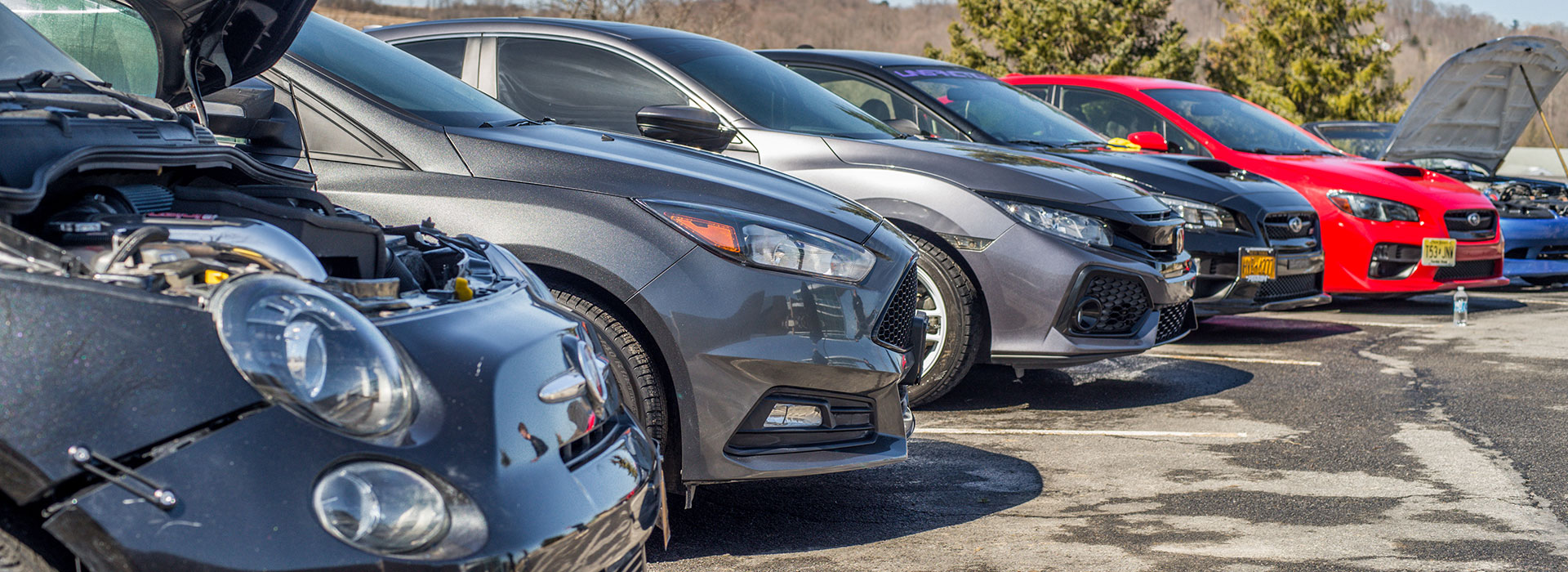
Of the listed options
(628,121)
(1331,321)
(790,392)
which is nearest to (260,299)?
(790,392)

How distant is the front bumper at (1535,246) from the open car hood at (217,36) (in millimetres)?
9591

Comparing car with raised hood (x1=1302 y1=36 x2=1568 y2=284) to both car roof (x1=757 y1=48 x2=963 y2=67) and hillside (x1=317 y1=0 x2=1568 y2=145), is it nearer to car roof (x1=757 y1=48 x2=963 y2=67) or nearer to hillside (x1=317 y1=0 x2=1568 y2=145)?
car roof (x1=757 y1=48 x2=963 y2=67)

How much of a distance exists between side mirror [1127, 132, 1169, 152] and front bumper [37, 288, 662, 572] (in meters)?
6.17

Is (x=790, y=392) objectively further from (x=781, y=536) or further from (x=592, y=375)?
(x=592, y=375)

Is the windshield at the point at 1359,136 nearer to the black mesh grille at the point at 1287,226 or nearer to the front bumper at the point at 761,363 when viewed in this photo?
the black mesh grille at the point at 1287,226

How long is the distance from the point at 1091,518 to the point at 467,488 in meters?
2.52

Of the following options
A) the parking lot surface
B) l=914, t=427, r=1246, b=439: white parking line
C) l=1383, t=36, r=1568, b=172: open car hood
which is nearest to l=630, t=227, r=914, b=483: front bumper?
the parking lot surface

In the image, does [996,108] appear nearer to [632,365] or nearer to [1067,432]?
[1067,432]

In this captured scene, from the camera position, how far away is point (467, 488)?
1.78m

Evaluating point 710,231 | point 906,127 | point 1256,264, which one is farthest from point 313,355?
point 1256,264

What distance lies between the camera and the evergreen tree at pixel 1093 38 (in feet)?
93.1

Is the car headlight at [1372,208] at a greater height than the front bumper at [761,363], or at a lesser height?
greater

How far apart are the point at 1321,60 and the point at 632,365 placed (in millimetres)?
26770

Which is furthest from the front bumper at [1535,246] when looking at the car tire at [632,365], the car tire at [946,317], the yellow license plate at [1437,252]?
the car tire at [632,365]
